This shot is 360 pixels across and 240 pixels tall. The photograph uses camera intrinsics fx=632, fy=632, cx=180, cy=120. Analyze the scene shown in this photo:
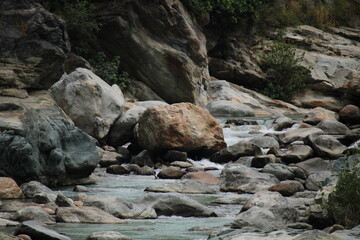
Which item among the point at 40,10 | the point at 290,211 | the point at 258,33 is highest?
the point at 40,10

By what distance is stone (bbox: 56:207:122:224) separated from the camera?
8.18 meters

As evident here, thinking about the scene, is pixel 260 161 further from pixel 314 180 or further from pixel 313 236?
pixel 313 236

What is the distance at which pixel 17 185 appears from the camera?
1035 cm

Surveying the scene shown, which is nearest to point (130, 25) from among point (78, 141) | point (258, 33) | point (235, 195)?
point (258, 33)

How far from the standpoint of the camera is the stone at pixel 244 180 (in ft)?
38.3

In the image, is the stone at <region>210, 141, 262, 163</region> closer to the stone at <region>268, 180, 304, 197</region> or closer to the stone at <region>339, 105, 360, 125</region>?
the stone at <region>268, 180, 304, 197</region>

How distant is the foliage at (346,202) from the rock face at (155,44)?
18.8 metres

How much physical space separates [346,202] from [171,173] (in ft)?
21.4

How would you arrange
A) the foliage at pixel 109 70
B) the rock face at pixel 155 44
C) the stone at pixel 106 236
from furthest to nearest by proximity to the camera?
1. the rock face at pixel 155 44
2. the foliage at pixel 109 70
3. the stone at pixel 106 236

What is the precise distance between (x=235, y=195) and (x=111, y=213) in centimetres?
278

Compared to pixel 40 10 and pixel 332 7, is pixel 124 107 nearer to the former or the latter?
pixel 40 10

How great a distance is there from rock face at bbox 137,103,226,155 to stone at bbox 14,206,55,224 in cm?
737

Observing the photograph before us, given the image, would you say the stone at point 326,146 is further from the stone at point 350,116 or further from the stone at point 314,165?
the stone at point 350,116

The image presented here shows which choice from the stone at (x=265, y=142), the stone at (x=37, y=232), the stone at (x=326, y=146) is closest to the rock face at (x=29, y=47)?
the stone at (x=265, y=142)
